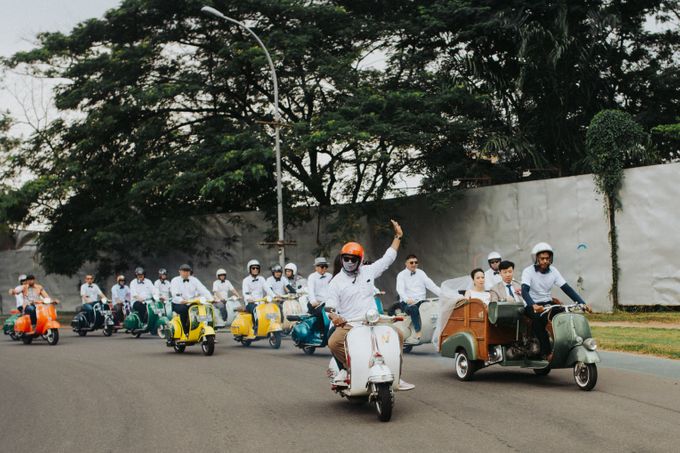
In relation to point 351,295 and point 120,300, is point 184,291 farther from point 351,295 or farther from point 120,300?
point 351,295

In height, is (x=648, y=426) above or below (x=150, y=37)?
below

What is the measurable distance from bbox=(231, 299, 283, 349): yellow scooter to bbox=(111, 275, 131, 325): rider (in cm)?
709

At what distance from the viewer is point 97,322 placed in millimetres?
24625

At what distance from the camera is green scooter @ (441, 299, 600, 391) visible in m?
10.4

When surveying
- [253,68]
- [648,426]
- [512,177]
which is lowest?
[648,426]

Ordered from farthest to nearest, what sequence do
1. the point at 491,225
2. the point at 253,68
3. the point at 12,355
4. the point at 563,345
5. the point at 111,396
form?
the point at 253,68, the point at 491,225, the point at 12,355, the point at 111,396, the point at 563,345

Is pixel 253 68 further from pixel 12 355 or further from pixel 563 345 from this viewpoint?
pixel 563 345

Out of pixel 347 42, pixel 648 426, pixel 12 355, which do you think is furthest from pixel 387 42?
pixel 648 426

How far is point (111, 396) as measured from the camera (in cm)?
1130

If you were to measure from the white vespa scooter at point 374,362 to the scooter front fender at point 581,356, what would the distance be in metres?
2.46

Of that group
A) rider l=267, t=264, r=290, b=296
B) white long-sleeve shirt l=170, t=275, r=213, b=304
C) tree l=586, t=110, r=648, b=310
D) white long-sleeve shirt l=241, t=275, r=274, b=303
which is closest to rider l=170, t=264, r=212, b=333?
white long-sleeve shirt l=170, t=275, r=213, b=304

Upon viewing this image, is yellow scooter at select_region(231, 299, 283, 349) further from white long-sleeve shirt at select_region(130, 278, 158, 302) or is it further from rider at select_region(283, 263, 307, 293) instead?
white long-sleeve shirt at select_region(130, 278, 158, 302)

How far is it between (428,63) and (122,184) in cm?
1214

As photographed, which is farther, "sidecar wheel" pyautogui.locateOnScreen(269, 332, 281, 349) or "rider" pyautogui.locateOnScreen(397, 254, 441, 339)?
"sidecar wheel" pyautogui.locateOnScreen(269, 332, 281, 349)
